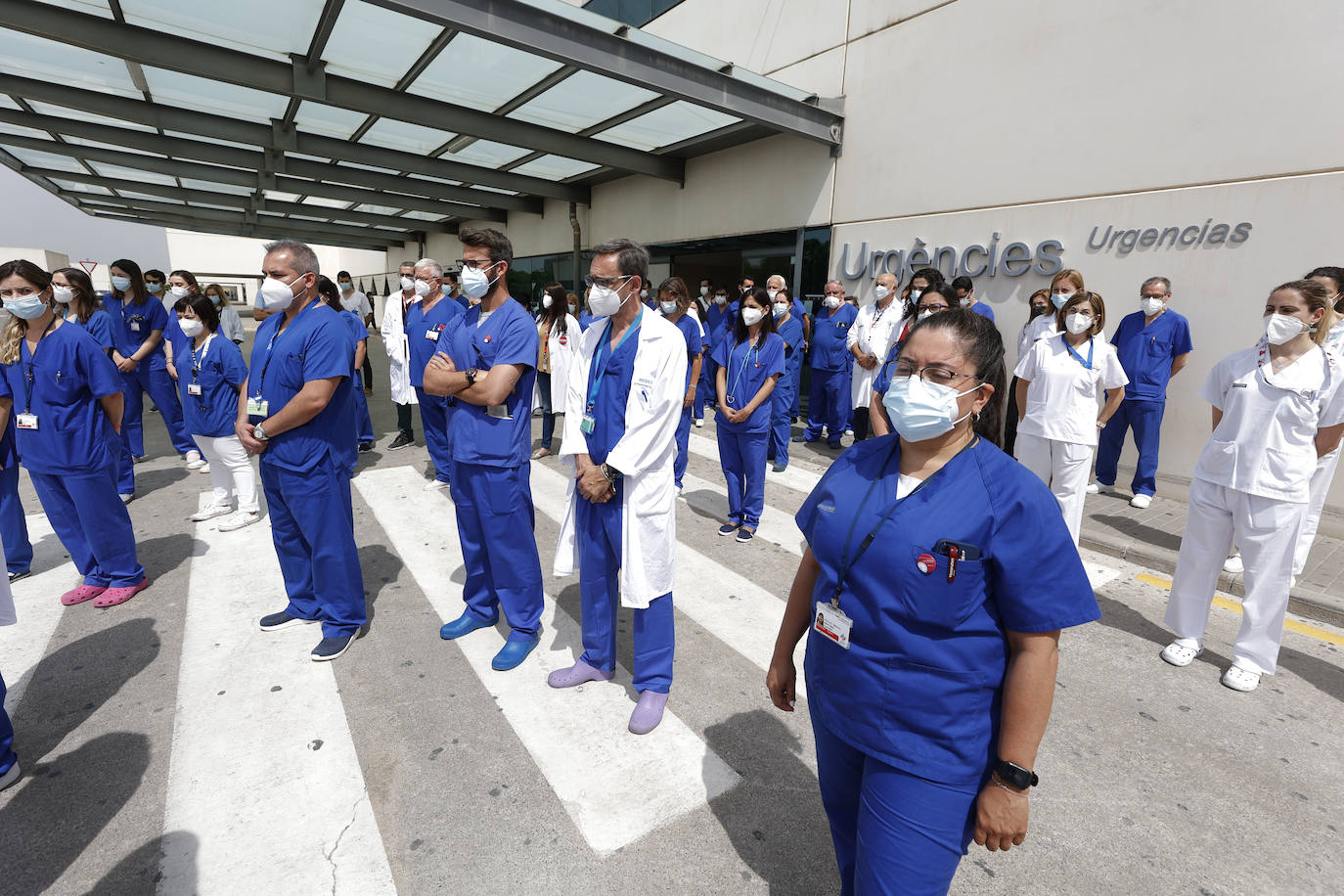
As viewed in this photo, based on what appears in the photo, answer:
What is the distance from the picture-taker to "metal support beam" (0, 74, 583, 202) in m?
10.4

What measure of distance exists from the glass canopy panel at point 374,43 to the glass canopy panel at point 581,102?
200 centimetres

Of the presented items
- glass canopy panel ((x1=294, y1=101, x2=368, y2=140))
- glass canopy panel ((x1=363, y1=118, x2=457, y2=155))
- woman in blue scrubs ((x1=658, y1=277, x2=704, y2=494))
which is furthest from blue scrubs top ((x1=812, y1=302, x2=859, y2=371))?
glass canopy panel ((x1=294, y1=101, x2=368, y2=140))

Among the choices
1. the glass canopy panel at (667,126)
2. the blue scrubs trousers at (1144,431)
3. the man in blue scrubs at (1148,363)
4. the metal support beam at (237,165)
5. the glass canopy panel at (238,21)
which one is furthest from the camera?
the metal support beam at (237,165)

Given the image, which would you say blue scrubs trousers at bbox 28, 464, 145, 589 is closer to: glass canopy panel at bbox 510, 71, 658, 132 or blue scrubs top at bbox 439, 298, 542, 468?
blue scrubs top at bbox 439, 298, 542, 468

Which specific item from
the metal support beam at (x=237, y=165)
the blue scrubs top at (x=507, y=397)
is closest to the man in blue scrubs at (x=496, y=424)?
the blue scrubs top at (x=507, y=397)

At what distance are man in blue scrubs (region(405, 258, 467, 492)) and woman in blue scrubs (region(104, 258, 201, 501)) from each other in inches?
107

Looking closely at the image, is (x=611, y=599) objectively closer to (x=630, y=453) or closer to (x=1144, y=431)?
(x=630, y=453)

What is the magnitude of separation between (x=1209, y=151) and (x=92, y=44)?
42.9 ft

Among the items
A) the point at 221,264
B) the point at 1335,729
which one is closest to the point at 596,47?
the point at 1335,729

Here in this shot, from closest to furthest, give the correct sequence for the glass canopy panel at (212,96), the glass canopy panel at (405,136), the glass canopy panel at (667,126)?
the glass canopy panel at (212,96) < the glass canopy panel at (667,126) < the glass canopy panel at (405,136)

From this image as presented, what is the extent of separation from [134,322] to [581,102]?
6.93m

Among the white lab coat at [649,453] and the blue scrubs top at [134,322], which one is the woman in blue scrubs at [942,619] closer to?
the white lab coat at [649,453]

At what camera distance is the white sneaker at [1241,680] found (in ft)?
11.5

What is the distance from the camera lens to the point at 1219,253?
6.53 metres
